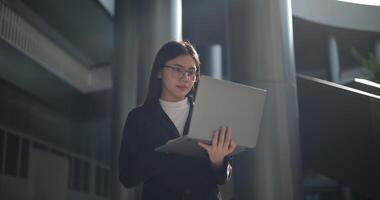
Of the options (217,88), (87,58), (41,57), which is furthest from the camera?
(87,58)

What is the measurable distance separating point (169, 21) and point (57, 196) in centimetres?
653

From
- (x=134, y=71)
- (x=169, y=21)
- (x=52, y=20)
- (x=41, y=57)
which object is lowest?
(x=134, y=71)

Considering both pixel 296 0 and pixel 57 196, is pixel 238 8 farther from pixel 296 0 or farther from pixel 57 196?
pixel 57 196

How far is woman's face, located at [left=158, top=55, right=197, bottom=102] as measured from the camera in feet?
7.33

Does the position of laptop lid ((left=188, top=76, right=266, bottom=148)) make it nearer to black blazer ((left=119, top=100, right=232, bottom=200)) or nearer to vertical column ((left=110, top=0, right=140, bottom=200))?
black blazer ((left=119, top=100, right=232, bottom=200))

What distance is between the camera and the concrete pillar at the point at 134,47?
21.7ft

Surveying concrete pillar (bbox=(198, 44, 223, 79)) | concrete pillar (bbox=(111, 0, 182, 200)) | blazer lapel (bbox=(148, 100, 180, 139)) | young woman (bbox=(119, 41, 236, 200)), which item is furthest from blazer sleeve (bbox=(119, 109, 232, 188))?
concrete pillar (bbox=(198, 44, 223, 79))

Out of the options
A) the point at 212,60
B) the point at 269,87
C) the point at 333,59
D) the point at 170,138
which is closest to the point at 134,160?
the point at 170,138

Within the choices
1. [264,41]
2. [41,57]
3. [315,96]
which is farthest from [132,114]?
[41,57]

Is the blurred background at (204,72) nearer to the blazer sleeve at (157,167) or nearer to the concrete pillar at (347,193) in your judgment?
the concrete pillar at (347,193)

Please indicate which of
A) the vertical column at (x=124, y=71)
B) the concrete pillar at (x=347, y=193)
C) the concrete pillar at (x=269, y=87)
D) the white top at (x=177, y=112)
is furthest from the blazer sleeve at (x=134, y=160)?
the concrete pillar at (x=347, y=193)

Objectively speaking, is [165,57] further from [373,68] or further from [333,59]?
[333,59]

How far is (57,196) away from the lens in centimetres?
1145

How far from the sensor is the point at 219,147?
2.05 m
